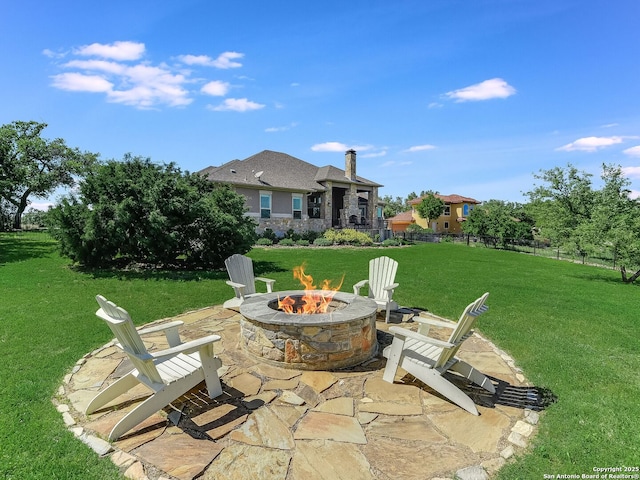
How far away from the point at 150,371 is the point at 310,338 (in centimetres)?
163

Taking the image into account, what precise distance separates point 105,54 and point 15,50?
201cm

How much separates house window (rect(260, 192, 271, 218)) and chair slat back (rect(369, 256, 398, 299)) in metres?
16.2

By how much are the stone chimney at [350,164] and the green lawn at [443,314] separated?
15717 millimetres

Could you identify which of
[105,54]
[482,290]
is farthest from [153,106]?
[482,290]

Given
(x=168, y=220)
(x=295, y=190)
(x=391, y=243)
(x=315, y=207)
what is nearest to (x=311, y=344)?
(x=168, y=220)

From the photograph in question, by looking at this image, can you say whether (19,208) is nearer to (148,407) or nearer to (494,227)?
(148,407)

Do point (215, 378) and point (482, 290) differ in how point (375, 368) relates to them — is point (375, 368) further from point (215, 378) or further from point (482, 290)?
point (482, 290)

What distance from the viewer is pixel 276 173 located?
2375 cm

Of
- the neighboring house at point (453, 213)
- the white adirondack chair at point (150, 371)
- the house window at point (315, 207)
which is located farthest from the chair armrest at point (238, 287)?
the neighboring house at point (453, 213)

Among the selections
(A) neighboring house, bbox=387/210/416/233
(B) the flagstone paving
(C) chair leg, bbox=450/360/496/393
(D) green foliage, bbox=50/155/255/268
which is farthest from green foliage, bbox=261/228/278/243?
(A) neighboring house, bbox=387/210/416/233

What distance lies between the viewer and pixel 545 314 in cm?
652

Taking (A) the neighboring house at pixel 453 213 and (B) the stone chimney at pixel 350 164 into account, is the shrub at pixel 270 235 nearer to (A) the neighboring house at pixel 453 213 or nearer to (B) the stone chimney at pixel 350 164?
(B) the stone chimney at pixel 350 164

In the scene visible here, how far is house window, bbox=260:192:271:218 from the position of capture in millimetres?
21625

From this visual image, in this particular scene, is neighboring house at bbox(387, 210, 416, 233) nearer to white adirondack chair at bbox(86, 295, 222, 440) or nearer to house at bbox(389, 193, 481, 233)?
house at bbox(389, 193, 481, 233)
